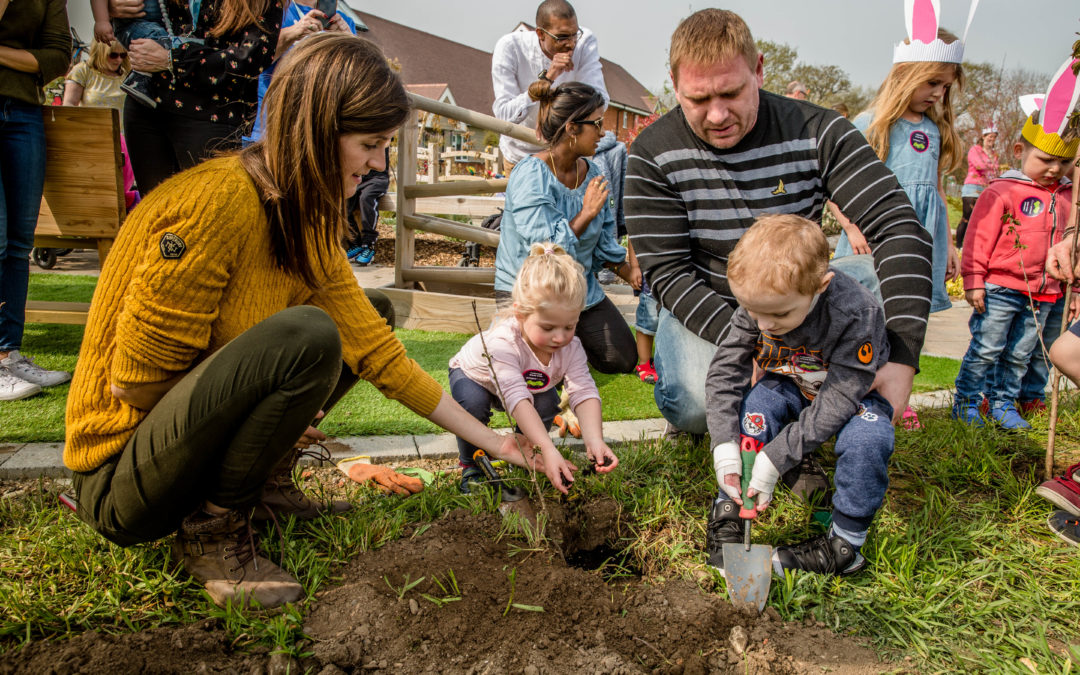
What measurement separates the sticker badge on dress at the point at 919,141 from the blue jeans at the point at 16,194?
449cm

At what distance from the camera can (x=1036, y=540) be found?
7.74 feet

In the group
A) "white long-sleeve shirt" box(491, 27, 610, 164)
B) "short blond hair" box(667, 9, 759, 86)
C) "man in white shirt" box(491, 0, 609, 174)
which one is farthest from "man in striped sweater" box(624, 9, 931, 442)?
"white long-sleeve shirt" box(491, 27, 610, 164)

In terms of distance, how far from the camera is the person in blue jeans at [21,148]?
3084mm

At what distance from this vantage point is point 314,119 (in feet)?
5.52

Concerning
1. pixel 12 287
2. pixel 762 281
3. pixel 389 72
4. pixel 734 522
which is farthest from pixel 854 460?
pixel 12 287

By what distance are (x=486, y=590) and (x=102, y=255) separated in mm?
3283

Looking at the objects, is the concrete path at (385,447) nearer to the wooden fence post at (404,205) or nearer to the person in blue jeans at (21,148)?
the person in blue jeans at (21,148)

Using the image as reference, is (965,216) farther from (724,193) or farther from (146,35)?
(146,35)

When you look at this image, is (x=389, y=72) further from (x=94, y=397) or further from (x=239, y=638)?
(x=239, y=638)

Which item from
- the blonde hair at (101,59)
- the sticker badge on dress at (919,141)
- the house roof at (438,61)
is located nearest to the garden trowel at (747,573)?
the sticker badge on dress at (919,141)

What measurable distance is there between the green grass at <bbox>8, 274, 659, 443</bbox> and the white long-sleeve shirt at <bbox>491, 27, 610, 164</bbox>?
67.7 inches

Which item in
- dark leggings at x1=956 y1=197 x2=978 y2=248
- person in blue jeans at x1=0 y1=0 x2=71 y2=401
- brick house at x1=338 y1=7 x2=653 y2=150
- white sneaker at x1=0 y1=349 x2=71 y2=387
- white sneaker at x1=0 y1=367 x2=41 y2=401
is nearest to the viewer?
person in blue jeans at x1=0 y1=0 x2=71 y2=401

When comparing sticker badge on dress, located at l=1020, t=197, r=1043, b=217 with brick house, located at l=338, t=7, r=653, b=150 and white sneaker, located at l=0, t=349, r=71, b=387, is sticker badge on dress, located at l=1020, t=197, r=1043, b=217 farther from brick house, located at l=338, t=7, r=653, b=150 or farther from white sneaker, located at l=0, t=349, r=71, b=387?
brick house, located at l=338, t=7, r=653, b=150

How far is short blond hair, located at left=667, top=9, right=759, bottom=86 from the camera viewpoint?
7.73 feet
